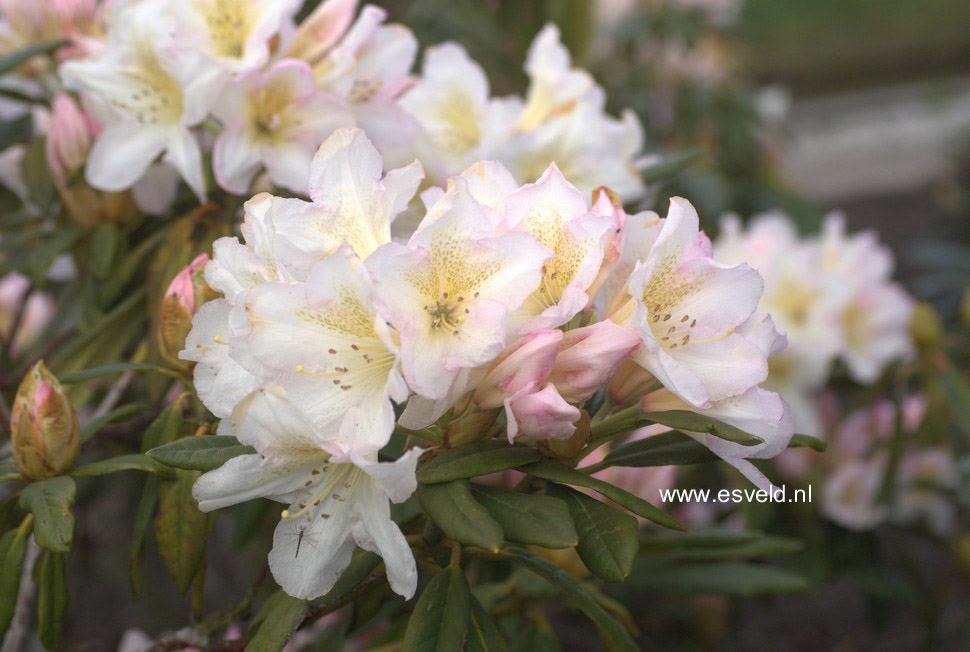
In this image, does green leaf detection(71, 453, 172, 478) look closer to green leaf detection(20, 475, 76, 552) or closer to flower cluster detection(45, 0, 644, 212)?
green leaf detection(20, 475, 76, 552)

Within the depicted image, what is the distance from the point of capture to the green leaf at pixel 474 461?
611 millimetres

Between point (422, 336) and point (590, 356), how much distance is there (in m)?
0.11

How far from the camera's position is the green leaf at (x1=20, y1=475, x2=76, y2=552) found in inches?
25.4

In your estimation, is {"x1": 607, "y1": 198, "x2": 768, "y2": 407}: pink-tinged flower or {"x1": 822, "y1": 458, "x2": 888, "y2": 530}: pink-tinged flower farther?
{"x1": 822, "y1": 458, "x2": 888, "y2": 530}: pink-tinged flower

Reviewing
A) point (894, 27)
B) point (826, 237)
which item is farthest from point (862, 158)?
point (826, 237)

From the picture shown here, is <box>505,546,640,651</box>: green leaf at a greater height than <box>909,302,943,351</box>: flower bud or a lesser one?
greater

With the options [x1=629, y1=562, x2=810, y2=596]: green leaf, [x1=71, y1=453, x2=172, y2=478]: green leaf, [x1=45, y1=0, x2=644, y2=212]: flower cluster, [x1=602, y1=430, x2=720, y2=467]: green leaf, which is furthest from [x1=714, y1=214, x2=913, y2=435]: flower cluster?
[x1=71, y1=453, x2=172, y2=478]: green leaf

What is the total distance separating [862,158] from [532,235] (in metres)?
5.44

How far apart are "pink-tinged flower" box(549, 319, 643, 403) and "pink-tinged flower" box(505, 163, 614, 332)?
0.03 m

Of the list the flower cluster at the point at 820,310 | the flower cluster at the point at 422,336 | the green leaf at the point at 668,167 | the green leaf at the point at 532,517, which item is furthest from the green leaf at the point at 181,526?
the flower cluster at the point at 820,310

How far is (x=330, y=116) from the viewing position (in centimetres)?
86

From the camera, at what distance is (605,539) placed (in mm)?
620

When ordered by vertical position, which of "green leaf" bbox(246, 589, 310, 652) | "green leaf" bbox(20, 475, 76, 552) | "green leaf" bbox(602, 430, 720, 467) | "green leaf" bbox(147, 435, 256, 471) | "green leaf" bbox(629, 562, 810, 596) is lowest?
"green leaf" bbox(629, 562, 810, 596)

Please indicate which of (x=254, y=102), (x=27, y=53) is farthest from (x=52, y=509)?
(x=27, y=53)
